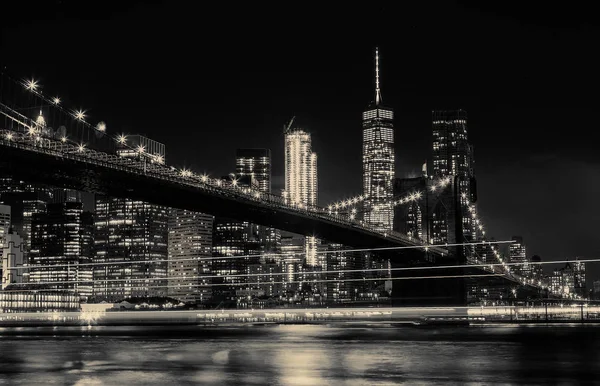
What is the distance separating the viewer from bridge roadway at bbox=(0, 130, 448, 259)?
5380cm

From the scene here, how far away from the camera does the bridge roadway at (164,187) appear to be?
5380 cm

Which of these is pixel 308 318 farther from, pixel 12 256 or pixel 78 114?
pixel 12 256

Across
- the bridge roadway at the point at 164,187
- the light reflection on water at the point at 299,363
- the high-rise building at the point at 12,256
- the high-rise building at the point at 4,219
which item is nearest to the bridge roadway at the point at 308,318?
the bridge roadway at the point at 164,187

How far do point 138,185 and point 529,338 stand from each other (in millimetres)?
38887

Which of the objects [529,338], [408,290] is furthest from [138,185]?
[529,338]

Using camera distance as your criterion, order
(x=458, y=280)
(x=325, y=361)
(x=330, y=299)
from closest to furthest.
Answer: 1. (x=325, y=361)
2. (x=458, y=280)
3. (x=330, y=299)

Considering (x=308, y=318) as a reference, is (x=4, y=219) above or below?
above

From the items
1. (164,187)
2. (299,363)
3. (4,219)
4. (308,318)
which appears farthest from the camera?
(4,219)

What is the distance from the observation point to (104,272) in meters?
190

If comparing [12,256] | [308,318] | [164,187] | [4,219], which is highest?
[4,219]

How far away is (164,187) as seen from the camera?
2506 inches

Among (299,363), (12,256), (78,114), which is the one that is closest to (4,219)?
(12,256)

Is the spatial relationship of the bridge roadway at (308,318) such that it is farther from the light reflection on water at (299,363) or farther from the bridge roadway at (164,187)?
the light reflection on water at (299,363)

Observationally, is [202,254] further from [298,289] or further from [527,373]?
[527,373]
